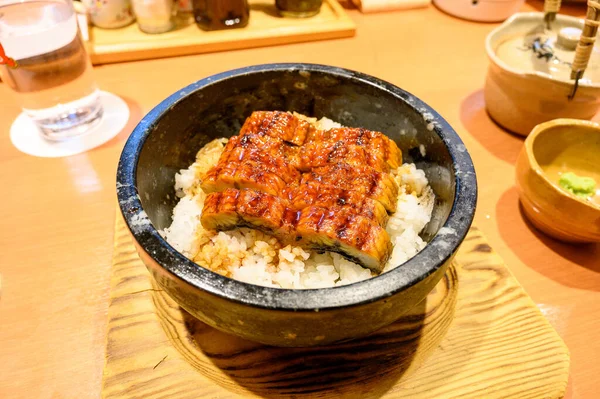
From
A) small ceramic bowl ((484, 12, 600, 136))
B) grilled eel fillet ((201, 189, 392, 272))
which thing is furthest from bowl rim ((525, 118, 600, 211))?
grilled eel fillet ((201, 189, 392, 272))

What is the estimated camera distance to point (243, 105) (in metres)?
1.59

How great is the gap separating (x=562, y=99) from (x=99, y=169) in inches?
78.1

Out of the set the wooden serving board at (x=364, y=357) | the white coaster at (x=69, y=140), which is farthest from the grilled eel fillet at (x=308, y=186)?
the white coaster at (x=69, y=140)

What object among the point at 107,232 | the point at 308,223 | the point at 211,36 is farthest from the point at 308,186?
the point at 211,36

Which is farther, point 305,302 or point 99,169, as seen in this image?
point 99,169

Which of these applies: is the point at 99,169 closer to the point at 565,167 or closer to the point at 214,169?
the point at 214,169

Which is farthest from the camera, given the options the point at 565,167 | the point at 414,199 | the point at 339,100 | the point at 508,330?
the point at 565,167

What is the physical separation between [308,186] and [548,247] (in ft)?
3.16

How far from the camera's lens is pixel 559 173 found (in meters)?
1.78

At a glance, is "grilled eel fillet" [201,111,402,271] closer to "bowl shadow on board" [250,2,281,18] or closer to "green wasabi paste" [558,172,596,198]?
"green wasabi paste" [558,172,596,198]

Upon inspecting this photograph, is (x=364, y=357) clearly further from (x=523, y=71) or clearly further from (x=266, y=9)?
(x=266, y=9)

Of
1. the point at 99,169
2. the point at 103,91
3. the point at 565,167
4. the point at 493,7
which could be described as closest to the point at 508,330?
the point at 565,167

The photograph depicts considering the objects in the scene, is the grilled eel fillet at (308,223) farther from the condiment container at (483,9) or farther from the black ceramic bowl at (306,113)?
the condiment container at (483,9)

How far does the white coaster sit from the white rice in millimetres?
899
